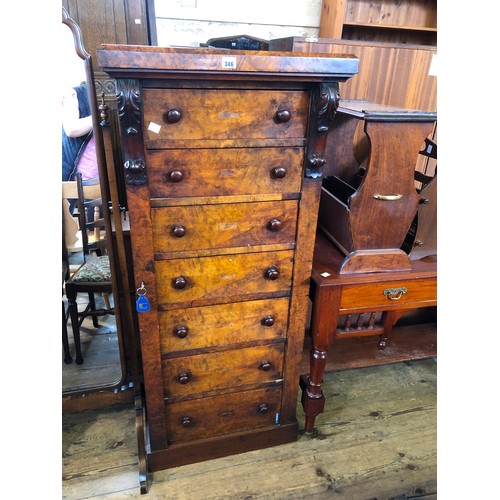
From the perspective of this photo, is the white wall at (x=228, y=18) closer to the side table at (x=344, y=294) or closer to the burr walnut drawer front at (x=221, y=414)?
the side table at (x=344, y=294)

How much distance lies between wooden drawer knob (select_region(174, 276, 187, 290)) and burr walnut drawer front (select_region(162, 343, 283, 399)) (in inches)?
11.5

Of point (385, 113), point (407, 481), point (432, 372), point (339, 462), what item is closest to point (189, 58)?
point (385, 113)

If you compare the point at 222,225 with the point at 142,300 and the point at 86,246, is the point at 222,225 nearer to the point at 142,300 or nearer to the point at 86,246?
the point at 142,300

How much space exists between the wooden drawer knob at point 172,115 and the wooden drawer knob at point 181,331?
2.19 feet

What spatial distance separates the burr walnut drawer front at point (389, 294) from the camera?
57.6 inches

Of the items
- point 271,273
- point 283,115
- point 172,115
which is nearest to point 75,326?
point 271,273

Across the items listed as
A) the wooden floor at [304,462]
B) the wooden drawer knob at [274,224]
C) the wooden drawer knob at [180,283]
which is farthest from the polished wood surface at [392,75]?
the wooden floor at [304,462]

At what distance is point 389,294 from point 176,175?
0.92 meters

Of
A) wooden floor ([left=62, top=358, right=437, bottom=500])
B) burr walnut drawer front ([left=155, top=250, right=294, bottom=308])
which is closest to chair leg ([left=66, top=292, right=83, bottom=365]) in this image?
wooden floor ([left=62, top=358, right=437, bottom=500])

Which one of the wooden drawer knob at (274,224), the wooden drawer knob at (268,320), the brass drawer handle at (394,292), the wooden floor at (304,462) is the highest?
the wooden drawer knob at (274,224)

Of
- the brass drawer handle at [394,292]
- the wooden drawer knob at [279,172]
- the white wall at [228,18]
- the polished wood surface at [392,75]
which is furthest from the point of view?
the white wall at [228,18]

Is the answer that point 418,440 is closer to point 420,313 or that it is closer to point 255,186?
point 420,313

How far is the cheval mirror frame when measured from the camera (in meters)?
1.16

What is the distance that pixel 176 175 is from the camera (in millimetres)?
1090
